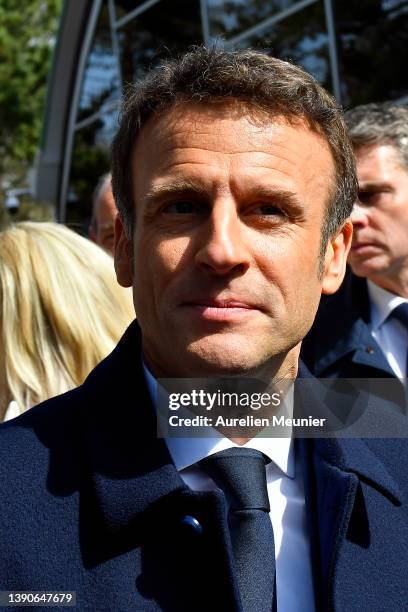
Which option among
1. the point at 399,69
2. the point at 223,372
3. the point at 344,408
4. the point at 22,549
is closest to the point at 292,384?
the point at 344,408

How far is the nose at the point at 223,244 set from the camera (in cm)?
179

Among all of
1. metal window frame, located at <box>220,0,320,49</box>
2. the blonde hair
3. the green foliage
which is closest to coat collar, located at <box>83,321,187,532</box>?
the blonde hair

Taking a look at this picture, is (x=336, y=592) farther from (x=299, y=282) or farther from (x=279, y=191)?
(x=279, y=191)

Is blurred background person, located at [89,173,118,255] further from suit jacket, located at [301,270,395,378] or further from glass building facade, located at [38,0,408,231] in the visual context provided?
suit jacket, located at [301,270,395,378]

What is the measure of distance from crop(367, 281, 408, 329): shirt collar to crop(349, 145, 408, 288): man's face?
0.22 feet

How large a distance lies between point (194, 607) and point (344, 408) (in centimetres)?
72

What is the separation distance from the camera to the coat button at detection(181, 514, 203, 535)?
1.72 m

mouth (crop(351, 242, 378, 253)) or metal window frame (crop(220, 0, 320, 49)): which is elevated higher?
metal window frame (crop(220, 0, 320, 49))

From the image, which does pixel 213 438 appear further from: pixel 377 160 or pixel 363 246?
pixel 377 160

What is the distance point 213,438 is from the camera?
191cm

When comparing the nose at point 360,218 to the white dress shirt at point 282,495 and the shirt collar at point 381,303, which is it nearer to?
the shirt collar at point 381,303

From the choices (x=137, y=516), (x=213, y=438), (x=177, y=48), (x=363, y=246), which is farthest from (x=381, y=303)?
(x=177, y=48)

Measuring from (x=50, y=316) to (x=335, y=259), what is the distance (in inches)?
43.9

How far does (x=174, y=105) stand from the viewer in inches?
79.0
